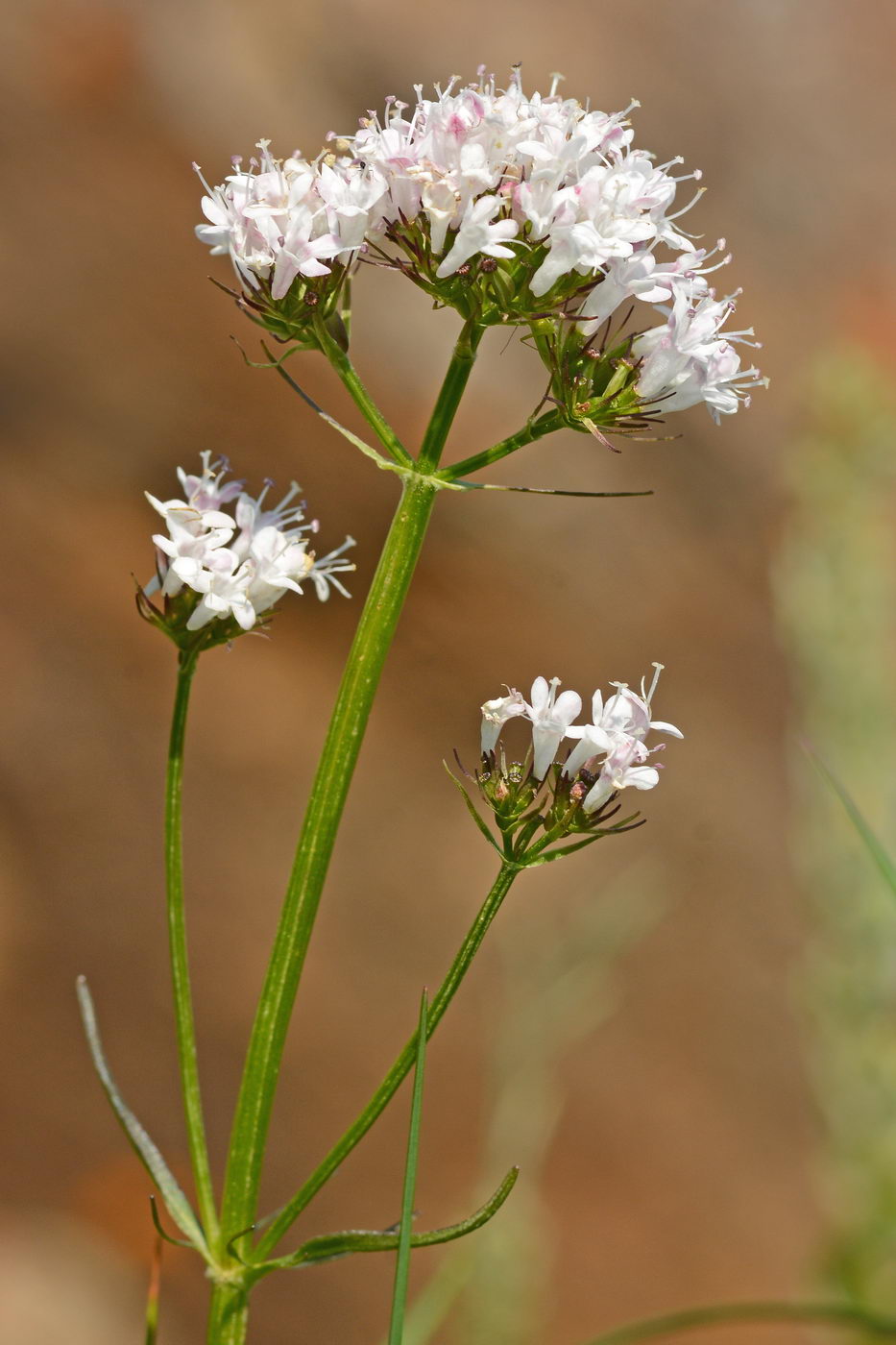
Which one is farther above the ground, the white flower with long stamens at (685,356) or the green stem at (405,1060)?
the white flower with long stamens at (685,356)

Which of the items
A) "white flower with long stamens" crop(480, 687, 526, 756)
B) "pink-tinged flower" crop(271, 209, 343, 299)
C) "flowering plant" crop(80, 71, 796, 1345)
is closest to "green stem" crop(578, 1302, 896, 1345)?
"flowering plant" crop(80, 71, 796, 1345)

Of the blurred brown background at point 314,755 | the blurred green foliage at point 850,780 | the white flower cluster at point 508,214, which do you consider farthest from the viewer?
the blurred brown background at point 314,755

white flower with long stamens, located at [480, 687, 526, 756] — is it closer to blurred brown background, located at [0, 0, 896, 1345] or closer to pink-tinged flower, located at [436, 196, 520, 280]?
pink-tinged flower, located at [436, 196, 520, 280]

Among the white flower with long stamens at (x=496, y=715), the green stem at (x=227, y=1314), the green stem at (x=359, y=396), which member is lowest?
the green stem at (x=227, y=1314)

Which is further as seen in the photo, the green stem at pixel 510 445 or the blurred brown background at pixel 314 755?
the blurred brown background at pixel 314 755

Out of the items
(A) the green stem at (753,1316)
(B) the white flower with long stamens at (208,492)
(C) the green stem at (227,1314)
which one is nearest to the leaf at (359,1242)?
(C) the green stem at (227,1314)

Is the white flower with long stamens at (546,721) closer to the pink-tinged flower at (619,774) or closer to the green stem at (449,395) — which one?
the pink-tinged flower at (619,774)

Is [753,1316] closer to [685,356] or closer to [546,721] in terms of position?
[546,721]

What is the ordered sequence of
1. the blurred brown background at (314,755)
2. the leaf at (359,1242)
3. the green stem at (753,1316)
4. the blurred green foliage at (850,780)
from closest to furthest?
the green stem at (753,1316) < the leaf at (359,1242) < the blurred green foliage at (850,780) < the blurred brown background at (314,755)
